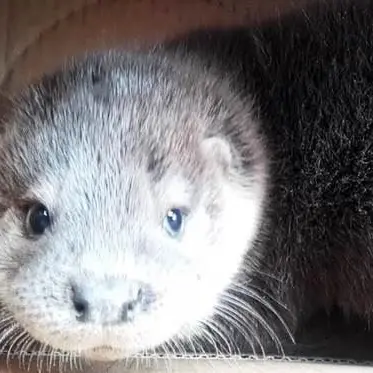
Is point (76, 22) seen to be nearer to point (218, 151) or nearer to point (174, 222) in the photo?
point (218, 151)

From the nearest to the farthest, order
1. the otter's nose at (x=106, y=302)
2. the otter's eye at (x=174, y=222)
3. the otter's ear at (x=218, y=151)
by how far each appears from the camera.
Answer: the otter's nose at (x=106, y=302)
the otter's eye at (x=174, y=222)
the otter's ear at (x=218, y=151)

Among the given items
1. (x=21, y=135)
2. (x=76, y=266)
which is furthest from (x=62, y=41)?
(x=76, y=266)

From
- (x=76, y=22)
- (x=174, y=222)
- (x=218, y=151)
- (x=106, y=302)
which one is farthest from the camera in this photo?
(x=76, y=22)

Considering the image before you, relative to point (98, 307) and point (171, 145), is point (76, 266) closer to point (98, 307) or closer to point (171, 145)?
point (98, 307)

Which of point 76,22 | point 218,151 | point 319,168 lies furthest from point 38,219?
point 76,22

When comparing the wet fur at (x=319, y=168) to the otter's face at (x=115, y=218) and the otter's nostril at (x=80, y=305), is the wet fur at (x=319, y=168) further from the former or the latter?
the otter's nostril at (x=80, y=305)

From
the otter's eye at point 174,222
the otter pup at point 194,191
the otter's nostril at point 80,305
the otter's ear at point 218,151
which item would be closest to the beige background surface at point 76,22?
the otter pup at point 194,191

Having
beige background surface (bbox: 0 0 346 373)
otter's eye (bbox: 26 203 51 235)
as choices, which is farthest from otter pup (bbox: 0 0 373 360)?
beige background surface (bbox: 0 0 346 373)
